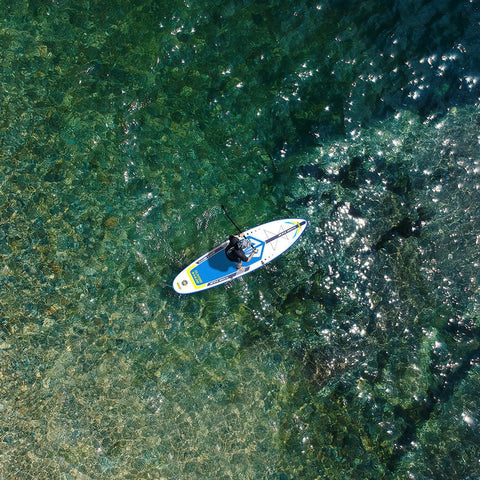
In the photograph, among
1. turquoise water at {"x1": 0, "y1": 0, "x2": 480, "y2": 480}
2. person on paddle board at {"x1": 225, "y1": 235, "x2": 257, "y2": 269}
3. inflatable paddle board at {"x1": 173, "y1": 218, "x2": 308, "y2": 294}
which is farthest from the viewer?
inflatable paddle board at {"x1": 173, "y1": 218, "x2": 308, "y2": 294}

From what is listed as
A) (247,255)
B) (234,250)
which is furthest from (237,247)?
(247,255)

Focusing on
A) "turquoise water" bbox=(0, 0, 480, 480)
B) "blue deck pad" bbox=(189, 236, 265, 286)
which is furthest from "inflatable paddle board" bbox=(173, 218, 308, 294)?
"turquoise water" bbox=(0, 0, 480, 480)

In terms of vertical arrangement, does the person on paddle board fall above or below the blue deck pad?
above

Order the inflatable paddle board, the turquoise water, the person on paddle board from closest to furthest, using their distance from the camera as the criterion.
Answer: the person on paddle board, the turquoise water, the inflatable paddle board

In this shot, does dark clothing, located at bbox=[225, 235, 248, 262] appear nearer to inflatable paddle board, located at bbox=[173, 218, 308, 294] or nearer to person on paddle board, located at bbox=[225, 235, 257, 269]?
person on paddle board, located at bbox=[225, 235, 257, 269]

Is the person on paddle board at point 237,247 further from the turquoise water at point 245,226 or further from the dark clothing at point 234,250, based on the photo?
the turquoise water at point 245,226

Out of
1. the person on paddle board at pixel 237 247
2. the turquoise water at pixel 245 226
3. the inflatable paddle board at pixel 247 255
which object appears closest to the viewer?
the person on paddle board at pixel 237 247

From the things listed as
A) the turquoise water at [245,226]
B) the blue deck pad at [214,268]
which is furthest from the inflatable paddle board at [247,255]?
the turquoise water at [245,226]
